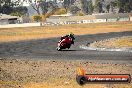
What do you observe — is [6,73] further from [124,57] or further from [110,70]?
[124,57]

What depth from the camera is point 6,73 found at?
13.8m

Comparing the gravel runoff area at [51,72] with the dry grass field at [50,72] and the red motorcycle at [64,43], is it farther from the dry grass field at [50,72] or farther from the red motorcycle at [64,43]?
the red motorcycle at [64,43]

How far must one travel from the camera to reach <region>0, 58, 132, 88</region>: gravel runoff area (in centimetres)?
1112

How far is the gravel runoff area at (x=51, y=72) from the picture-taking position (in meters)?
11.1

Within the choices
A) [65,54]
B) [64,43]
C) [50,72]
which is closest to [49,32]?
[64,43]

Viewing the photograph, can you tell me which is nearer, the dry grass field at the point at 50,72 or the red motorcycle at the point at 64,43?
the dry grass field at the point at 50,72

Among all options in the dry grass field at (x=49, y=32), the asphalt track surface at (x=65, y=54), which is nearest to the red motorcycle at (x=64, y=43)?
the asphalt track surface at (x=65, y=54)

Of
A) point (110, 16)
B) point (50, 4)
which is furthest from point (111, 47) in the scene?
point (50, 4)

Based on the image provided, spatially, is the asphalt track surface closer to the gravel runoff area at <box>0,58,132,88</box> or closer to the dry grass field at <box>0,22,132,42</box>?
the gravel runoff area at <box>0,58,132,88</box>

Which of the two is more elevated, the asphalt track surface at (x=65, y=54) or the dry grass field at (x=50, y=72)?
the dry grass field at (x=50, y=72)

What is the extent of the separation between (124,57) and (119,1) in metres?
107

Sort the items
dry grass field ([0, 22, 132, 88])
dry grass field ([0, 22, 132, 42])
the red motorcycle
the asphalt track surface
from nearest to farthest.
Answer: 1. dry grass field ([0, 22, 132, 88])
2. the asphalt track surface
3. the red motorcycle
4. dry grass field ([0, 22, 132, 42])

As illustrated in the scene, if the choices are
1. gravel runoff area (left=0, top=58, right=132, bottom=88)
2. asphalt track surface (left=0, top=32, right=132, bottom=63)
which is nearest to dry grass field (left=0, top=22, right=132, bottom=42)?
asphalt track surface (left=0, top=32, right=132, bottom=63)

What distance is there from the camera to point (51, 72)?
1348 cm
